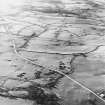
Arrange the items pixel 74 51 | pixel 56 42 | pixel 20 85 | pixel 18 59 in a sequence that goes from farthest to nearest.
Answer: pixel 56 42
pixel 74 51
pixel 18 59
pixel 20 85

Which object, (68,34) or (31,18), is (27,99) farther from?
(31,18)

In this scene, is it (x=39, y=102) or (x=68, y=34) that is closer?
(x=39, y=102)

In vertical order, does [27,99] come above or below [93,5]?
above

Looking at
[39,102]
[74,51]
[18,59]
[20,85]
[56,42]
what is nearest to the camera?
[39,102]

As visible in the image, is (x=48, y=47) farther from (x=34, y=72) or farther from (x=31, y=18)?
(x=31, y=18)

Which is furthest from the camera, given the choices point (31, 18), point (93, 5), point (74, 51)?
point (93, 5)

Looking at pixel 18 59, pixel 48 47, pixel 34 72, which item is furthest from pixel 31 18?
pixel 34 72

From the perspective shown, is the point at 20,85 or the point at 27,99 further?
the point at 20,85

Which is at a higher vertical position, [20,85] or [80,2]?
[20,85]

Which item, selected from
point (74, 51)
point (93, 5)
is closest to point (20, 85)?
point (74, 51)
